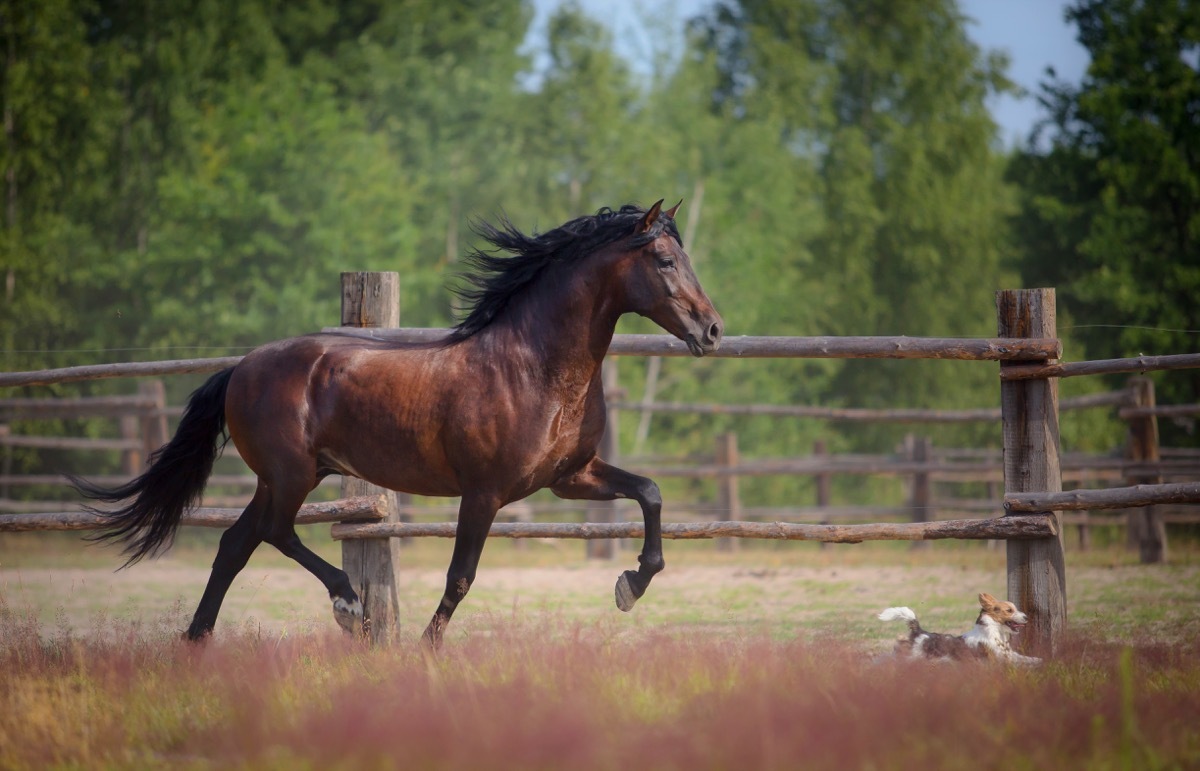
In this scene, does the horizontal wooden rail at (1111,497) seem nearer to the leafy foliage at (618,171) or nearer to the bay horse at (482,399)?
the bay horse at (482,399)

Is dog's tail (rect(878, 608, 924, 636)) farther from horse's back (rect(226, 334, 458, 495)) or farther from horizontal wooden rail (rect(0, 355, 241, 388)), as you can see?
horizontal wooden rail (rect(0, 355, 241, 388))

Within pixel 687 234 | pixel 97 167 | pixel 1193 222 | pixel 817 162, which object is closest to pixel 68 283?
pixel 97 167

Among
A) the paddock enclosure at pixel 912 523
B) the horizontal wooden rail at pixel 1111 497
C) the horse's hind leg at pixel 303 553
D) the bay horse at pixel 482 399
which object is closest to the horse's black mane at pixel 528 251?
the bay horse at pixel 482 399

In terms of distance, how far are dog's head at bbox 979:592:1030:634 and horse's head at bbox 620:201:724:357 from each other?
1786mm

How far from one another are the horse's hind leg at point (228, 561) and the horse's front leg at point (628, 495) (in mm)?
1485

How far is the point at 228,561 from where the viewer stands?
566cm

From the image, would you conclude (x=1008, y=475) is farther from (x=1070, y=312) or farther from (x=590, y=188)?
(x=590, y=188)

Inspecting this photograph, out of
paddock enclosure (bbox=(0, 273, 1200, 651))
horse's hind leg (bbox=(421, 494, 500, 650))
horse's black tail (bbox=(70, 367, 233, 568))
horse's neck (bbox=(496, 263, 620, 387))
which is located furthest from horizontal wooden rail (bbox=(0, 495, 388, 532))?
horse's neck (bbox=(496, 263, 620, 387))

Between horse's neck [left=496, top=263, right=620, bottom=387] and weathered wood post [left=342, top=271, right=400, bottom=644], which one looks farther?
weathered wood post [left=342, top=271, right=400, bottom=644]

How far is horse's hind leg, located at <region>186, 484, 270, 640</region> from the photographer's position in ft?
18.3

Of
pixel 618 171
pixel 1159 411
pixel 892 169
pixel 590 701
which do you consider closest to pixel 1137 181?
pixel 892 169

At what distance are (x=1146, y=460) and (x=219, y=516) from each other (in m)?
9.12

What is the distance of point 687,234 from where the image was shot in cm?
2541

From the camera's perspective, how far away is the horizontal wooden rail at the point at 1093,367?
18.8 ft
